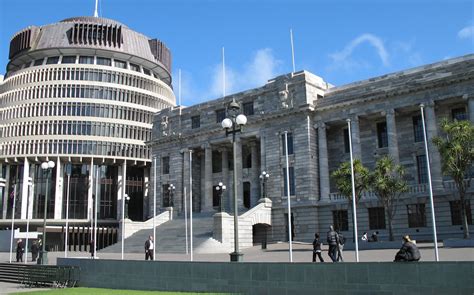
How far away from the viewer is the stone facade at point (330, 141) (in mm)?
42562

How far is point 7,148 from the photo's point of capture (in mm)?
79562

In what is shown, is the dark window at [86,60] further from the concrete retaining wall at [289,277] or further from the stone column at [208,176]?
the concrete retaining wall at [289,277]

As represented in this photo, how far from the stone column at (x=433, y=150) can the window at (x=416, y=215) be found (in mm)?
2395

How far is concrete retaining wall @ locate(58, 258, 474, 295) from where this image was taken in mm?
13781

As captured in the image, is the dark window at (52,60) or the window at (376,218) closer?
the window at (376,218)

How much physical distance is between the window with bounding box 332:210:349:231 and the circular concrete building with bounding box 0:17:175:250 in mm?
43579

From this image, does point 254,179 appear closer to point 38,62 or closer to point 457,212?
point 457,212

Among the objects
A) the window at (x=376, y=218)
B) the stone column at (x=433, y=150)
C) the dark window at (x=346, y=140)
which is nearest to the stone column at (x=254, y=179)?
the dark window at (x=346, y=140)

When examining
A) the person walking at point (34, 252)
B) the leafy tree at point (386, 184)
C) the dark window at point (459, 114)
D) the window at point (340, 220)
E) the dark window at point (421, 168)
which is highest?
the dark window at point (459, 114)

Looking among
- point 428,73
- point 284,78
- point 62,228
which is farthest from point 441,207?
point 62,228

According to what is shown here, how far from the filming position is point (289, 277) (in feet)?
55.2

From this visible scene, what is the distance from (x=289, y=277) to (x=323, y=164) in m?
33.1

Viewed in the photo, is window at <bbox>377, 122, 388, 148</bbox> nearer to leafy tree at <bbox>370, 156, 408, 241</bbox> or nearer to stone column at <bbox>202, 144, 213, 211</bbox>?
leafy tree at <bbox>370, 156, 408, 241</bbox>

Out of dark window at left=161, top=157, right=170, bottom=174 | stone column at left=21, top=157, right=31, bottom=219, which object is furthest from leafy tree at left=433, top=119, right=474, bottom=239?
stone column at left=21, top=157, right=31, bottom=219
